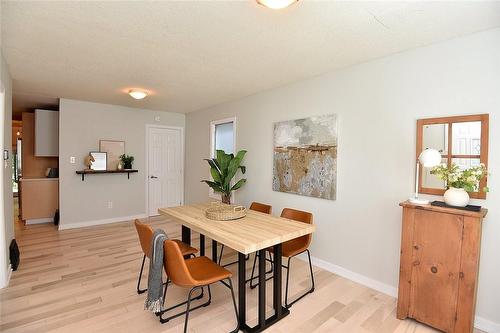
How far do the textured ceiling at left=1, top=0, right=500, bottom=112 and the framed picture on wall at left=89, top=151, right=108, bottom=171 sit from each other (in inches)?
69.9

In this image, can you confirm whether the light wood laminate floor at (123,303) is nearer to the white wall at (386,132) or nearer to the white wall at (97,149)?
the white wall at (386,132)

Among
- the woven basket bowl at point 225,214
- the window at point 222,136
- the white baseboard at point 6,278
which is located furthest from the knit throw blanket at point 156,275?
the window at point 222,136

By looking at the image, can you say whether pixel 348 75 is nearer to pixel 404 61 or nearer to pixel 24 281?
pixel 404 61

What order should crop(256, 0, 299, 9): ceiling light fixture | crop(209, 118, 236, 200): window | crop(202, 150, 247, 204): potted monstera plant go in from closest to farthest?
1. crop(256, 0, 299, 9): ceiling light fixture
2. crop(202, 150, 247, 204): potted monstera plant
3. crop(209, 118, 236, 200): window

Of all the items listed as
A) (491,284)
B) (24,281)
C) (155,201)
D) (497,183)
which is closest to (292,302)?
(491,284)

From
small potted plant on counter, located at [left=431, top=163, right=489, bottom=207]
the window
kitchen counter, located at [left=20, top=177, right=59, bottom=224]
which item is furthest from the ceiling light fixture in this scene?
kitchen counter, located at [left=20, top=177, right=59, bottom=224]

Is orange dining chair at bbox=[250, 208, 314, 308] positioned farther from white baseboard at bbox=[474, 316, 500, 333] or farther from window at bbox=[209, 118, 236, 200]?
window at bbox=[209, 118, 236, 200]

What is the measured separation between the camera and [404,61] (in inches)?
97.1

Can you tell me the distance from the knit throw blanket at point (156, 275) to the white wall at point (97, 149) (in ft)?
12.6

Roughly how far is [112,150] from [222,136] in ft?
7.46

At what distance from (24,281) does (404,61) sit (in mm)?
4530

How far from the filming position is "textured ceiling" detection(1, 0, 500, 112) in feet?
5.92

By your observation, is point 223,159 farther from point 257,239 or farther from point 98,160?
point 98,160

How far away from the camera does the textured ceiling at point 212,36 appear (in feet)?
5.92
